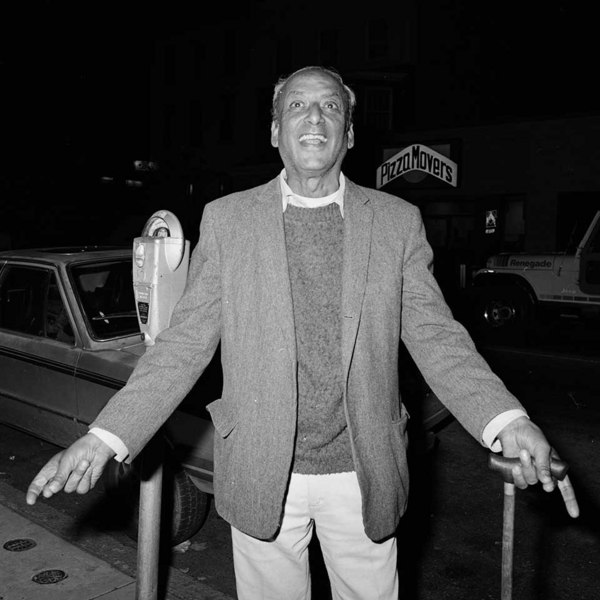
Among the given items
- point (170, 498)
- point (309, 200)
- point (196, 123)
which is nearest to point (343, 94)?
point (309, 200)

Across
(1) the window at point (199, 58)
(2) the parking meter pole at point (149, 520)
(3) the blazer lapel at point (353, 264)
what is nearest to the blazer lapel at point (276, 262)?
(3) the blazer lapel at point (353, 264)

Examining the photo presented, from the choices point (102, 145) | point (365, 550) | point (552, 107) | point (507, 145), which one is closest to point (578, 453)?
point (365, 550)

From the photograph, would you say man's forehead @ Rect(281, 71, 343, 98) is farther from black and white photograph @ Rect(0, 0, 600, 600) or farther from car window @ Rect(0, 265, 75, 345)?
car window @ Rect(0, 265, 75, 345)

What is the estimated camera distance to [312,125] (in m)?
2.06

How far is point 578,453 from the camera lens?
548cm

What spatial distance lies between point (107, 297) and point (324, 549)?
3231 millimetres

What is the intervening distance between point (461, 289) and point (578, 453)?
740cm

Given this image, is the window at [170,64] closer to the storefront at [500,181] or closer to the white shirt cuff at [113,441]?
the storefront at [500,181]

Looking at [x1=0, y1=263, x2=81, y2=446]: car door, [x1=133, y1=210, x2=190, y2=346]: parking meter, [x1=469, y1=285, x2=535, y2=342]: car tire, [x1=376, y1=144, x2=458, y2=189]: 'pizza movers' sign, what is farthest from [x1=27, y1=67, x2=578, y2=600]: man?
[x1=376, y1=144, x2=458, y2=189]: 'pizza movers' sign

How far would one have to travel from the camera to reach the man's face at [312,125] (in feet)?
6.74

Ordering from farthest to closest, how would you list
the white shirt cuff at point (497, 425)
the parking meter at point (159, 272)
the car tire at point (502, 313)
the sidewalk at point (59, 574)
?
the car tire at point (502, 313), the parking meter at point (159, 272), the sidewalk at point (59, 574), the white shirt cuff at point (497, 425)

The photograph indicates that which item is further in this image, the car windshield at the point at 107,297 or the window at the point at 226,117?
the window at the point at 226,117

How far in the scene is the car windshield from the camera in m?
4.58

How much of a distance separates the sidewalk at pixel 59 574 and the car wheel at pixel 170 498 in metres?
0.26
